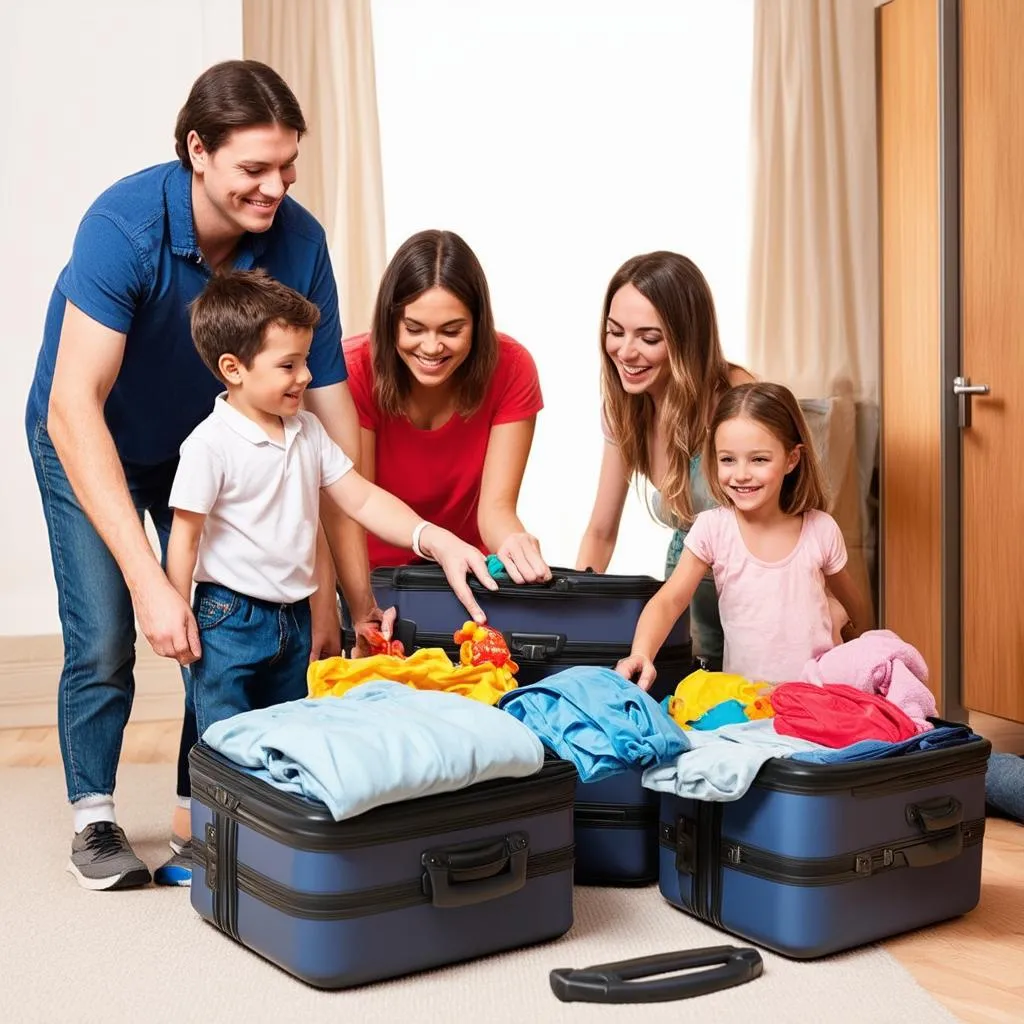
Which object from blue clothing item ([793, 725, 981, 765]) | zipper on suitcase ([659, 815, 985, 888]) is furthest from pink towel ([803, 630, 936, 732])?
zipper on suitcase ([659, 815, 985, 888])

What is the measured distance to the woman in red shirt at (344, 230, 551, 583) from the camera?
2.36m

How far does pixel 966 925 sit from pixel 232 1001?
1.07 metres

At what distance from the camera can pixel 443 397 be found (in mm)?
2576

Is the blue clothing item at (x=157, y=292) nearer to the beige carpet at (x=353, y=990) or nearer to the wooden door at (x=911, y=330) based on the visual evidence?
the beige carpet at (x=353, y=990)

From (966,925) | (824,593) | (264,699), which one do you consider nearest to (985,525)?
(824,593)

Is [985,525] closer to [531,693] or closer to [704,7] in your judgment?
[531,693]

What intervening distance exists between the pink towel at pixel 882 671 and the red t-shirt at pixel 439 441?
2.55ft

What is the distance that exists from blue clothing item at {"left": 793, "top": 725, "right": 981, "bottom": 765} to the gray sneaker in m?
1.10

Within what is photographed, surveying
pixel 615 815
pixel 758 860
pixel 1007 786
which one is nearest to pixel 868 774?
pixel 758 860

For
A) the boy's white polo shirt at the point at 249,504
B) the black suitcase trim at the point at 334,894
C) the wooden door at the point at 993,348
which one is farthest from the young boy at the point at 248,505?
the wooden door at the point at 993,348

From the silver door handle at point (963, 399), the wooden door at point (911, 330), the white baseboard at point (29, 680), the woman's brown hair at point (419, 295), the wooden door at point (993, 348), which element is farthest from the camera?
the white baseboard at point (29, 680)

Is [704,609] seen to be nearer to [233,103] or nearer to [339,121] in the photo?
[233,103]

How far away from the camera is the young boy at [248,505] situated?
2014mm

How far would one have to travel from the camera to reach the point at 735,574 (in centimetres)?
227
